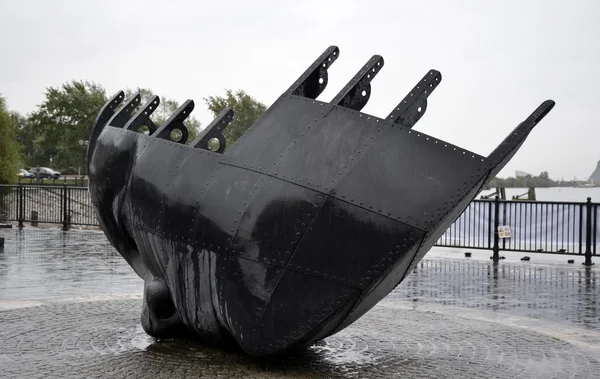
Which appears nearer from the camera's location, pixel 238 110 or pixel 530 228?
pixel 530 228

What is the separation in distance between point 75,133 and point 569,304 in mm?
47310

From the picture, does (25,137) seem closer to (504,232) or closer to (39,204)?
(39,204)

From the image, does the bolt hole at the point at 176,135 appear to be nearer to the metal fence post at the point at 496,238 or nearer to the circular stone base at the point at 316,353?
the circular stone base at the point at 316,353

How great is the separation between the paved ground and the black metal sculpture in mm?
600

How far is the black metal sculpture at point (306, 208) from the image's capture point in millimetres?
6555

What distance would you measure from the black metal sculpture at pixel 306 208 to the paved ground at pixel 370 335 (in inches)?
23.6

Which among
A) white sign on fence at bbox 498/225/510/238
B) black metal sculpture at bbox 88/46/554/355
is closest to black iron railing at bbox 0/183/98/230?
white sign on fence at bbox 498/225/510/238

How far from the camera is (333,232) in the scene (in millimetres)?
6688

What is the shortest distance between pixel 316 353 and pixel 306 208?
2097mm

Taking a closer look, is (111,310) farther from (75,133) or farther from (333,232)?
(75,133)

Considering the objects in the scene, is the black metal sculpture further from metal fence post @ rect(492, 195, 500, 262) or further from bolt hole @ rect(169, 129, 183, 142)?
metal fence post @ rect(492, 195, 500, 262)

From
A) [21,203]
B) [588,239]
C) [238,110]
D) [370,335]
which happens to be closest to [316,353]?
[370,335]

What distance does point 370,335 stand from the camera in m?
9.36

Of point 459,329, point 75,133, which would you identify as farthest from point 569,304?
point 75,133
